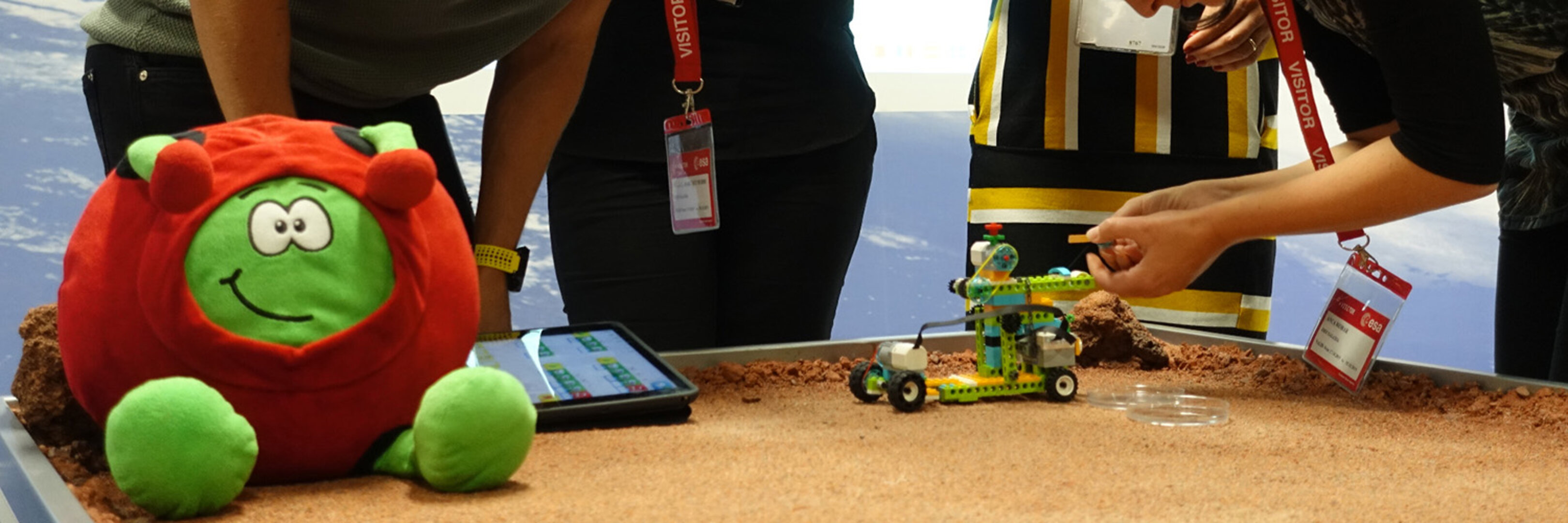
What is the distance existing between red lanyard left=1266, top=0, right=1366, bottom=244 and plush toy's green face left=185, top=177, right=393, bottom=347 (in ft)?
2.61

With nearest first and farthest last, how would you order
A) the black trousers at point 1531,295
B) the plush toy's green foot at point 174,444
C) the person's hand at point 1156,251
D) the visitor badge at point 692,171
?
1. the plush toy's green foot at point 174,444
2. the person's hand at point 1156,251
3. the visitor badge at point 692,171
4. the black trousers at point 1531,295

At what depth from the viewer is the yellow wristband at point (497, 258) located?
3.62 feet

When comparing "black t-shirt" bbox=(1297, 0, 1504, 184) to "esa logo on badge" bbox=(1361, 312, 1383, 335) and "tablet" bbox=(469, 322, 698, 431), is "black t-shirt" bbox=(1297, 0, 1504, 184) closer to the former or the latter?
"esa logo on badge" bbox=(1361, 312, 1383, 335)

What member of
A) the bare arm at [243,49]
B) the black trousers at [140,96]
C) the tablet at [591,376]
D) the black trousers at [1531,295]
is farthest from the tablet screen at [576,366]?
the black trousers at [1531,295]

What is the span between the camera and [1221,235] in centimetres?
107

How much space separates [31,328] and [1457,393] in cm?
120

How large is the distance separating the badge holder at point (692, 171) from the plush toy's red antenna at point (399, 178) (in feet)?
1.81

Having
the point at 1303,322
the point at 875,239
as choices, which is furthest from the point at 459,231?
the point at 1303,322

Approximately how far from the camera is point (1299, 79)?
1.11 meters

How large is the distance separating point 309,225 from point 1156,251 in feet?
2.38

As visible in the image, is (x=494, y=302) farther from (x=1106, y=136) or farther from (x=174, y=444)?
(x=1106, y=136)

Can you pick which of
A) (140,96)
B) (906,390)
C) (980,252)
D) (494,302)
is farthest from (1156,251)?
(140,96)

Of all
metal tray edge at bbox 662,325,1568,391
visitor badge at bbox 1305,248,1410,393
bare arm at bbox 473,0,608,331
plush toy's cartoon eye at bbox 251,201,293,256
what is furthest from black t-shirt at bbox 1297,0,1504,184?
plush toy's cartoon eye at bbox 251,201,293,256

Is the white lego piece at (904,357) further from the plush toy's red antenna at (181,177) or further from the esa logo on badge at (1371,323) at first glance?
the plush toy's red antenna at (181,177)
